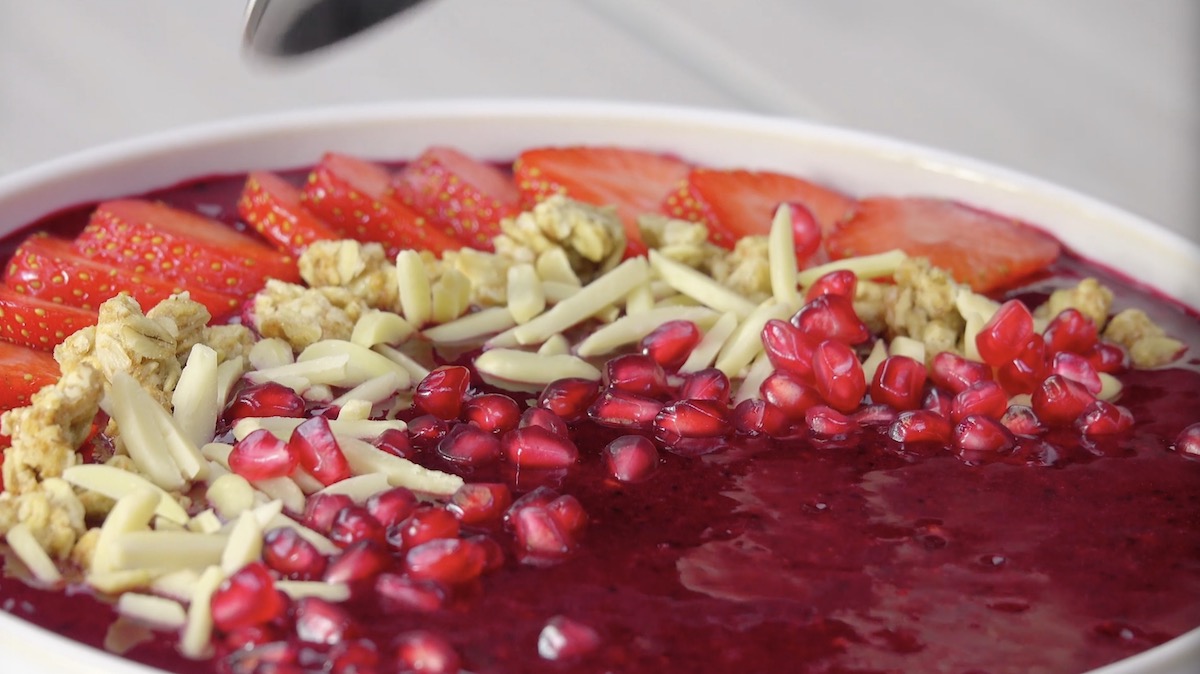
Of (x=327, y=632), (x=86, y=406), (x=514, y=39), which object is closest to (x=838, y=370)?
(x=327, y=632)

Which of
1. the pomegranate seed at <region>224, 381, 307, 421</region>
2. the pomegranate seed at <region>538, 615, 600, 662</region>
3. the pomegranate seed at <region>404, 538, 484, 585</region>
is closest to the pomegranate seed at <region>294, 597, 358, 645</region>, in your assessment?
the pomegranate seed at <region>404, 538, 484, 585</region>

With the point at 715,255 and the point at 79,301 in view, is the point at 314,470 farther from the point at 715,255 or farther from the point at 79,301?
the point at 715,255

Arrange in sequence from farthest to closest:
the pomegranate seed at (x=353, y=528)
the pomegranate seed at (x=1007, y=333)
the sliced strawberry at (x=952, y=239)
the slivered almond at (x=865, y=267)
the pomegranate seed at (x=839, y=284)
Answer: the sliced strawberry at (x=952, y=239), the slivered almond at (x=865, y=267), the pomegranate seed at (x=839, y=284), the pomegranate seed at (x=1007, y=333), the pomegranate seed at (x=353, y=528)

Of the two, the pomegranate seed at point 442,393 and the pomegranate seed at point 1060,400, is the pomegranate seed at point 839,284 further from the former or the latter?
the pomegranate seed at point 442,393

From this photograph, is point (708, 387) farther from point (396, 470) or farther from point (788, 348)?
point (396, 470)

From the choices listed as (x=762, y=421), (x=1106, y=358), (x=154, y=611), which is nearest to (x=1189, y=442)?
(x=1106, y=358)

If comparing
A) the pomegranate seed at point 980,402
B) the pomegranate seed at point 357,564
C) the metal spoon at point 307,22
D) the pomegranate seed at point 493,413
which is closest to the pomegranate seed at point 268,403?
the pomegranate seed at point 493,413
